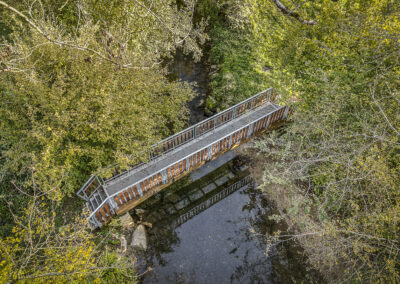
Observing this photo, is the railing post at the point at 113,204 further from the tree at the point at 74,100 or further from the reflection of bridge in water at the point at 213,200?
the reflection of bridge in water at the point at 213,200

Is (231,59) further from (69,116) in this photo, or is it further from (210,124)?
(69,116)

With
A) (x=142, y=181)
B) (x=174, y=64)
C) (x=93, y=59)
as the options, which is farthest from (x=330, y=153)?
(x=174, y=64)

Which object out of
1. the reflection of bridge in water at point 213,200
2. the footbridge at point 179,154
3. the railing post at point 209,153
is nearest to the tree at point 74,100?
the footbridge at point 179,154

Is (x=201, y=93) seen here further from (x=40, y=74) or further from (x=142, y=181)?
(x=40, y=74)

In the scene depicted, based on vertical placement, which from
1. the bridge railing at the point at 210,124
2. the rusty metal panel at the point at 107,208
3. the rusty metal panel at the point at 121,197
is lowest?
the rusty metal panel at the point at 107,208

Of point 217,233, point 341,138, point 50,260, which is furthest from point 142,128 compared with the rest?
point 341,138

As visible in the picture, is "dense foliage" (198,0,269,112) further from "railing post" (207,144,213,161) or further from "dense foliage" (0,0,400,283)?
"railing post" (207,144,213,161)

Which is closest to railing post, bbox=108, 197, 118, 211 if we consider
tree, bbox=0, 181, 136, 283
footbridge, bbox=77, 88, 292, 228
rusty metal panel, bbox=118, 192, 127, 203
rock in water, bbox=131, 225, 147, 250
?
footbridge, bbox=77, 88, 292, 228
